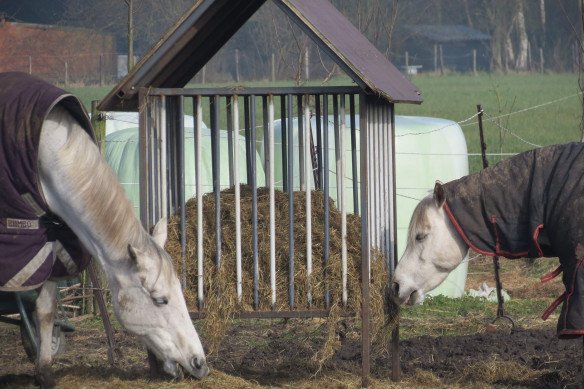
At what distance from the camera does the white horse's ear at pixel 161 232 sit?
17.4ft

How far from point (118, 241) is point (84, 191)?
0.31 m

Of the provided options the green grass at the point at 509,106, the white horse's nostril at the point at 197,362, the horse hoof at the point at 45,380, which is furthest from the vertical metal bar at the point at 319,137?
the green grass at the point at 509,106

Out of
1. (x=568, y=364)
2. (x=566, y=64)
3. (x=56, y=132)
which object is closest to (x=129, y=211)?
(x=56, y=132)

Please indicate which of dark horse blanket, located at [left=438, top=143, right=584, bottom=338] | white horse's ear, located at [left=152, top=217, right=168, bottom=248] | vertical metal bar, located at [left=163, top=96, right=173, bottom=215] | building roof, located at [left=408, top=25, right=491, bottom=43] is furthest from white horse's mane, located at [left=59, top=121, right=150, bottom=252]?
building roof, located at [left=408, top=25, right=491, bottom=43]

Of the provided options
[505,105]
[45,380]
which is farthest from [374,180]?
[505,105]

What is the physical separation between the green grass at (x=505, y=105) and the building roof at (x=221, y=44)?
838 centimetres

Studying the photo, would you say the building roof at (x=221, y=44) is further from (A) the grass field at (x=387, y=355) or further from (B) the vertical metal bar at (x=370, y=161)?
(A) the grass field at (x=387, y=355)

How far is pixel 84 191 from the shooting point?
4.75m

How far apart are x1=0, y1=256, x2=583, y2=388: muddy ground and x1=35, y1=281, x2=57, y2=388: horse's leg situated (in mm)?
110

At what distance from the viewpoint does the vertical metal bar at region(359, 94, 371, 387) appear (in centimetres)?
534

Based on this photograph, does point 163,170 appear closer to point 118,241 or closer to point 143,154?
point 143,154

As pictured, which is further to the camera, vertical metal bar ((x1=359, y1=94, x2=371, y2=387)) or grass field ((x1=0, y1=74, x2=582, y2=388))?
grass field ((x1=0, y1=74, x2=582, y2=388))

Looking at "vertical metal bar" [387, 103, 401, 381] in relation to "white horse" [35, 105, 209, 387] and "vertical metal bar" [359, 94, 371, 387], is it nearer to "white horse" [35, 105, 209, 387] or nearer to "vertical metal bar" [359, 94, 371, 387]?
"vertical metal bar" [359, 94, 371, 387]

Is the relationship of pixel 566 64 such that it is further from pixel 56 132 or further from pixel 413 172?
pixel 56 132
